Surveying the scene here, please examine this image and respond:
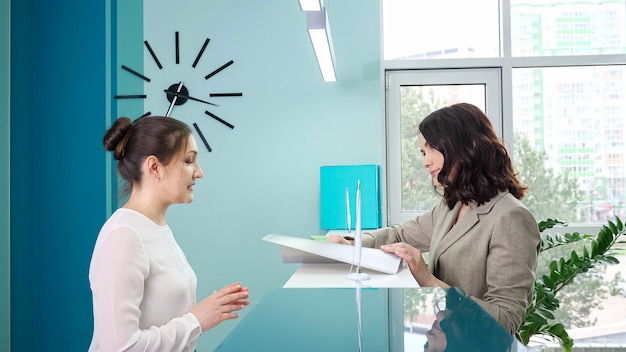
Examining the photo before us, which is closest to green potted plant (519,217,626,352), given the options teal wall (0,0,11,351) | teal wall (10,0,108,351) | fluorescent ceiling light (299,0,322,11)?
fluorescent ceiling light (299,0,322,11)

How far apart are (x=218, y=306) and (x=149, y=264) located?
0.19 metres

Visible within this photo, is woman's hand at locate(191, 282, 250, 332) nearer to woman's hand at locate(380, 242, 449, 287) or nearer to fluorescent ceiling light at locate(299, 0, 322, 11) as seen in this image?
woman's hand at locate(380, 242, 449, 287)

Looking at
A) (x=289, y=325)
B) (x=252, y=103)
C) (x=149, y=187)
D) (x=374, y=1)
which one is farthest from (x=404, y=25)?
(x=289, y=325)

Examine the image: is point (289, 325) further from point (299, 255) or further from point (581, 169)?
point (581, 169)

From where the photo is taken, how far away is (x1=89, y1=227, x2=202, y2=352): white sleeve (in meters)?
1.31

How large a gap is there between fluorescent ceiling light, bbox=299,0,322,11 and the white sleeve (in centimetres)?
124

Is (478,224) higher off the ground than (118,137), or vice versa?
(118,137)

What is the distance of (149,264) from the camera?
1440 millimetres

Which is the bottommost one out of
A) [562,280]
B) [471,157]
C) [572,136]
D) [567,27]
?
[562,280]

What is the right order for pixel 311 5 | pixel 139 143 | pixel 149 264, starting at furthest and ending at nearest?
pixel 311 5 < pixel 139 143 < pixel 149 264

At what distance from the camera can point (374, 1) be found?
4293mm

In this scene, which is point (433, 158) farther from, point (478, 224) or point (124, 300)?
point (124, 300)

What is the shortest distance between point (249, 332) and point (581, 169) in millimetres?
3824

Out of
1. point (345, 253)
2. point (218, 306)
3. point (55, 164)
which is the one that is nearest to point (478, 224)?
point (345, 253)
